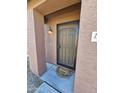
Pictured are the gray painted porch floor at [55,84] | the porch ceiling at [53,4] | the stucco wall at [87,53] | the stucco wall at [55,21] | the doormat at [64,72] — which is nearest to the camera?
the stucco wall at [87,53]

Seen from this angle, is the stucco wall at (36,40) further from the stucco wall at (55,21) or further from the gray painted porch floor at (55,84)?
the stucco wall at (55,21)

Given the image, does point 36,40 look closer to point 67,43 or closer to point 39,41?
point 39,41

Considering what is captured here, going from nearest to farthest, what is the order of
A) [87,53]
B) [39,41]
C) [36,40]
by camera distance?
[87,53] → [36,40] → [39,41]

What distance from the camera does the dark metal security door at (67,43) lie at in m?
4.04

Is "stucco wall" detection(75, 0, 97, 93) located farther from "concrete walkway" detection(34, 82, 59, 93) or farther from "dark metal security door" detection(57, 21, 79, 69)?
"dark metal security door" detection(57, 21, 79, 69)

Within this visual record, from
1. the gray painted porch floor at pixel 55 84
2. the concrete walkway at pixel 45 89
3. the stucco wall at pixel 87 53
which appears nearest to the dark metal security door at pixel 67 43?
the gray painted porch floor at pixel 55 84

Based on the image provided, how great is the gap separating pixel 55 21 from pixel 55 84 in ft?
7.70

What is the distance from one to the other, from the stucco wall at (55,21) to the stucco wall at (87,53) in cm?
156

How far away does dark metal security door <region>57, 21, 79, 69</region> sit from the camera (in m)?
4.04

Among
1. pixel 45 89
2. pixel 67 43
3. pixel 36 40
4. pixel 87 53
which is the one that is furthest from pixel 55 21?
pixel 87 53

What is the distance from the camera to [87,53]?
2238mm
